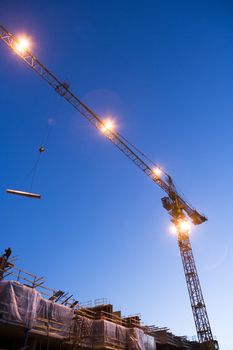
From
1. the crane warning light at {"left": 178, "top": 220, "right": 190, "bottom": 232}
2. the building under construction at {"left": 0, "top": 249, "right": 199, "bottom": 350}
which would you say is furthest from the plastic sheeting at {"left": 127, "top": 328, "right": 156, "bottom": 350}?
the crane warning light at {"left": 178, "top": 220, "right": 190, "bottom": 232}

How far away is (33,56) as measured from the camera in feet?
112

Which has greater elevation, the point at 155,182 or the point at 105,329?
the point at 155,182

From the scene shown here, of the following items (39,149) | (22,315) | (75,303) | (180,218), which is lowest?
(22,315)

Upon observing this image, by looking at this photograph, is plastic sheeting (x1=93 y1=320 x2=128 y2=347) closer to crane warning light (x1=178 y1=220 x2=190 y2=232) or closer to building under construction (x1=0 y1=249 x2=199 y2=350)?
building under construction (x1=0 y1=249 x2=199 y2=350)

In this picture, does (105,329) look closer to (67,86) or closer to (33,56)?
(67,86)

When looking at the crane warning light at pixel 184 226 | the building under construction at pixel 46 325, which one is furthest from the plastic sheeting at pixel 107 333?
the crane warning light at pixel 184 226

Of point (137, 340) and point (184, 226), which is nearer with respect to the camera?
point (137, 340)

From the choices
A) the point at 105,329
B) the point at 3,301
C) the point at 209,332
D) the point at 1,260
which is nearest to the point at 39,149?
the point at 1,260

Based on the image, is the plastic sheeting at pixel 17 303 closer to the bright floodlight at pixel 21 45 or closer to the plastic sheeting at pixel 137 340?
the plastic sheeting at pixel 137 340

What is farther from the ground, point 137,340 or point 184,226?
point 184,226

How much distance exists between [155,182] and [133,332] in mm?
26870

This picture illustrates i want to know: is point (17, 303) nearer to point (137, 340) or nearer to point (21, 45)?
point (137, 340)

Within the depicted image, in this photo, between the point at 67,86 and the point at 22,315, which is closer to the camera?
the point at 22,315

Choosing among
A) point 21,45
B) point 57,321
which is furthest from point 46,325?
point 21,45
